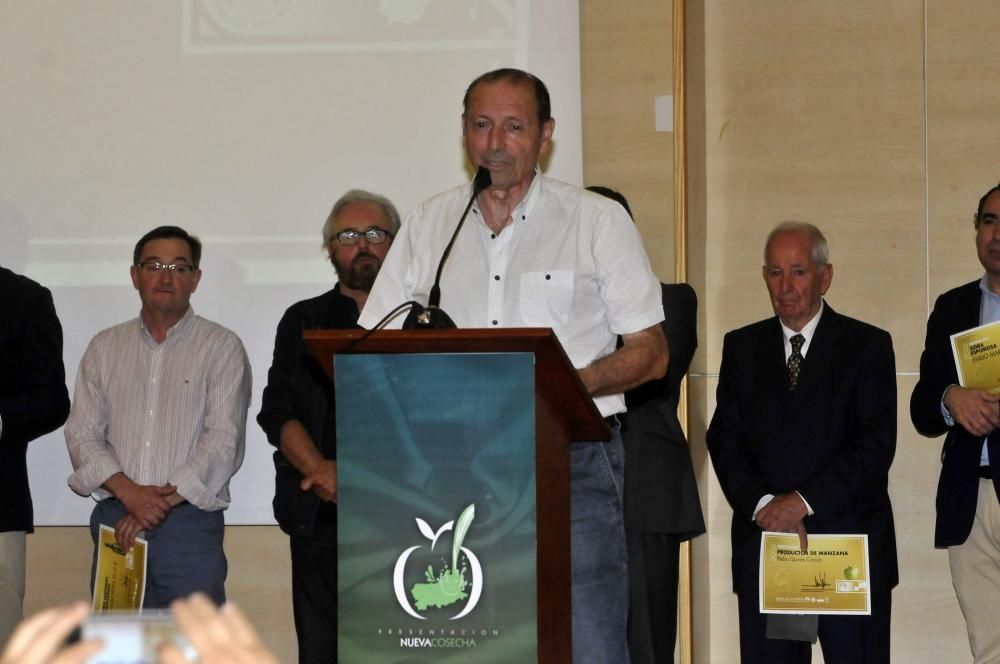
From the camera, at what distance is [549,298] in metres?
2.80

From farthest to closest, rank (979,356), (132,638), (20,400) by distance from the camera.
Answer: (20,400)
(979,356)
(132,638)

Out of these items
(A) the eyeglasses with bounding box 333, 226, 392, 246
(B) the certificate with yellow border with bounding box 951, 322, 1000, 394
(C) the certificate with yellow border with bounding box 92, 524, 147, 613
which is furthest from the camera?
(A) the eyeglasses with bounding box 333, 226, 392, 246

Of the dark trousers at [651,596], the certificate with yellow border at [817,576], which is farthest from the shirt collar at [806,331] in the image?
the dark trousers at [651,596]

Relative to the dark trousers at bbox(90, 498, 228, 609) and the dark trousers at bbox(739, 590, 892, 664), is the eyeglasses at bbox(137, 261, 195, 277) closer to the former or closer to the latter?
the dark trousers at bbox(90, 498, 228, 609)

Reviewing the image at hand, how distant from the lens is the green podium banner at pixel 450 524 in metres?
2.13

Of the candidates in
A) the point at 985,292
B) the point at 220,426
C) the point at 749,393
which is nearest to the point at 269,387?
the point at 220,426

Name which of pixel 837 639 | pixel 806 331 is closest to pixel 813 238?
pixel 806 331

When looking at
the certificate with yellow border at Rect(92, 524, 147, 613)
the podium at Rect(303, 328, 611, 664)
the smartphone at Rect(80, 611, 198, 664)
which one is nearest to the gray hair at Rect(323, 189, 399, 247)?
the certificate with yellow border at Rect(92, 524, 147, 613)

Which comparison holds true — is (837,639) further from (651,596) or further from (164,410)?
(164,410)

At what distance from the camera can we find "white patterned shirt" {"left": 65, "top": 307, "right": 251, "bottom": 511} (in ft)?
14.3

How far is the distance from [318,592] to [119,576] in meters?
0.68

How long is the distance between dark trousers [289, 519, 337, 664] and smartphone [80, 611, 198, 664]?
3373mm

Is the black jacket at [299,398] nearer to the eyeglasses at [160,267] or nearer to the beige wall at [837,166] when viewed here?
the eyeglasses at [160,267]

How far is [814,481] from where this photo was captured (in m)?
4.06
